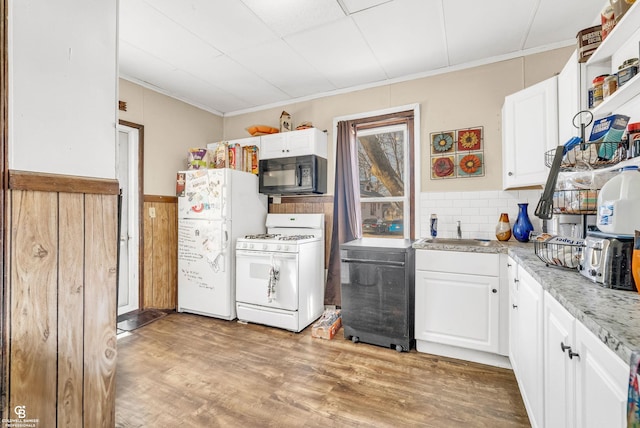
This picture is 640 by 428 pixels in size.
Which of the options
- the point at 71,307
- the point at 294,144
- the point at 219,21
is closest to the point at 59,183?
the point at 71,307

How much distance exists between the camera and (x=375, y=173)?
130 inches

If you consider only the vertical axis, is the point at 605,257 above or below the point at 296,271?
above

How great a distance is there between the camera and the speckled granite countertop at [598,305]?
0.65 metres

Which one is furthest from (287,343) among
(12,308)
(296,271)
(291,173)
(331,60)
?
(331,60)

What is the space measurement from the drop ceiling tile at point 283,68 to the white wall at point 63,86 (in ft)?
4.74

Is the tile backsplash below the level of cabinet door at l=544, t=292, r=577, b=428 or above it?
above

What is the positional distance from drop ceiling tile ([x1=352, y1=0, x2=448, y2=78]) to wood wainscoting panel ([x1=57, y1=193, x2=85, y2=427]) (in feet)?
6.91

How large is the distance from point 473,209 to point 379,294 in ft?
4.00

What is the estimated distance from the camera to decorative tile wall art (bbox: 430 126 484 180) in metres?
2.71

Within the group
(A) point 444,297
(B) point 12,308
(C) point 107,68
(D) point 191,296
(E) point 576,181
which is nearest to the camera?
(B) point 12,308

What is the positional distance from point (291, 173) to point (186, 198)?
47.5 inches

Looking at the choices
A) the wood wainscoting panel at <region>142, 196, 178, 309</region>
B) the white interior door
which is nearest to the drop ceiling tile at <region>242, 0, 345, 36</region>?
the white interior door

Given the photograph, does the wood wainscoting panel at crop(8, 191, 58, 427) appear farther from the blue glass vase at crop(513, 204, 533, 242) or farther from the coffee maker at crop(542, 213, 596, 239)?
the blue glass vase at crop(513, 204, 533, 242)

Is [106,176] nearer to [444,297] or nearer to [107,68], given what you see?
[107,68]
